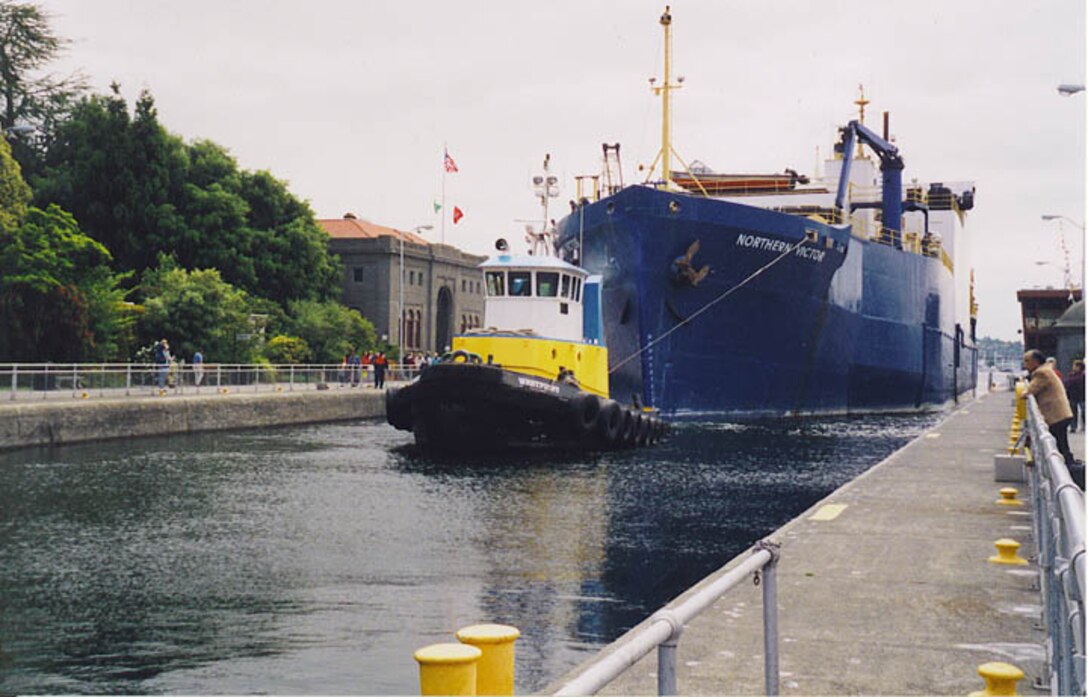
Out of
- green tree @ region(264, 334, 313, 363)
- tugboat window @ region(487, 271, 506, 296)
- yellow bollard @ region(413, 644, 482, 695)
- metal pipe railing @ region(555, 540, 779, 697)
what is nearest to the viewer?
metal pipe railing @ region(555, 540, 779, 697)

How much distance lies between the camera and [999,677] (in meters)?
5.37

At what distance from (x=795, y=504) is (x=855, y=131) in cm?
2961

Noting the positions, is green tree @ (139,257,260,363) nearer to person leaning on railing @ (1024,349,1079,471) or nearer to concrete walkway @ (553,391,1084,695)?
concrete walkway @ (553,391,1084,695)

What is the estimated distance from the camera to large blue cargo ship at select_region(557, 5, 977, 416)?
36.8 m

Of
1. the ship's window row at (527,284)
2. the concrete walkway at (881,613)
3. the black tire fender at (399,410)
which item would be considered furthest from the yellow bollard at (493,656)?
the ship's window row at (527,284)

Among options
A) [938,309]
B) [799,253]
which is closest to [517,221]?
[799,253]

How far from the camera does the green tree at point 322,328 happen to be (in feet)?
212

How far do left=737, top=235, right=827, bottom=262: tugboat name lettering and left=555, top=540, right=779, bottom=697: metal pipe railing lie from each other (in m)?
32.2

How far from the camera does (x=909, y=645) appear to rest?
7.46 metres

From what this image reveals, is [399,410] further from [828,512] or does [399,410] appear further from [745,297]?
[828,512]

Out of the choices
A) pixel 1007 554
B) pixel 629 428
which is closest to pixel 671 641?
pixel 1007 554

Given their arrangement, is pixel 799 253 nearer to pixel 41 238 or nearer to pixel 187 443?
pixel 187 443

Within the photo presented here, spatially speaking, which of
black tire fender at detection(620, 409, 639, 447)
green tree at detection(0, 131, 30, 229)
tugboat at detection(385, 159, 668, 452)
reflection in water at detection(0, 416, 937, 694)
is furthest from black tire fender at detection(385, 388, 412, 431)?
green tree at detection(0, 131, 30, 229)

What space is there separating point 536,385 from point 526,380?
14.6 inches
